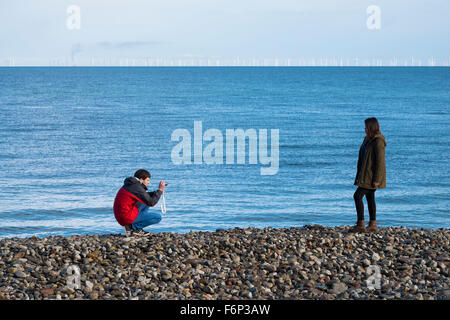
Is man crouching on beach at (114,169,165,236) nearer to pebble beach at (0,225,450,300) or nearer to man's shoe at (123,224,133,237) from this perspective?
man's shoe at (123,224,133,237)

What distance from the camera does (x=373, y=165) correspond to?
37.9 ft

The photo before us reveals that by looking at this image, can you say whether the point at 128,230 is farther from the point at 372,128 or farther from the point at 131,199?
the point at 372,128

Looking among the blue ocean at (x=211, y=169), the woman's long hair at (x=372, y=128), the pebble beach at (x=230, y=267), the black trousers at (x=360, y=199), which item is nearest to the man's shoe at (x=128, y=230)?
the pebble beach at (x=230, y=267)

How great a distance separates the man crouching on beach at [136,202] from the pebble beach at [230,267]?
0.36 meters

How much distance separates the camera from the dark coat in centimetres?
1144

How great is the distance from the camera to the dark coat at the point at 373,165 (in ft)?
37.5

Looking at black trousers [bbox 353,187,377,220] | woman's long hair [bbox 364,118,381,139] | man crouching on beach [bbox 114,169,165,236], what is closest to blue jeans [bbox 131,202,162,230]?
man crouching on beach [bbox 114,169,165,236]

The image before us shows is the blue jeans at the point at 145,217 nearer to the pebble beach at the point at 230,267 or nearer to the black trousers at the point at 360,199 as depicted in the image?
the pebble beach at the point at 230,267

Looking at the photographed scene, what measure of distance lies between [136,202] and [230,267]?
2.67 metres

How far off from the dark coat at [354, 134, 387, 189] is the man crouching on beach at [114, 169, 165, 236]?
3.69 metres

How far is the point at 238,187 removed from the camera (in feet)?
85.1

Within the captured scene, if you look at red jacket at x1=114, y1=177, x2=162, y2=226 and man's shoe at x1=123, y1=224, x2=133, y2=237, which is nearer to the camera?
red jacket at x1=114, y1=177, x2=162, y2=226
